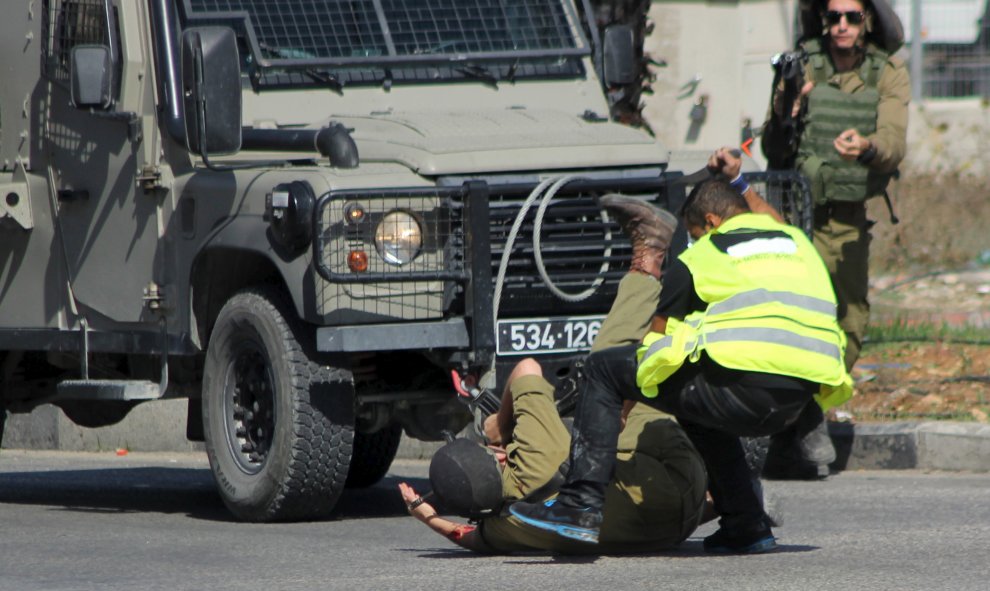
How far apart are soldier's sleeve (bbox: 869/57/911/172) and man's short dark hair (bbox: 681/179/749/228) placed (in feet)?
9.68

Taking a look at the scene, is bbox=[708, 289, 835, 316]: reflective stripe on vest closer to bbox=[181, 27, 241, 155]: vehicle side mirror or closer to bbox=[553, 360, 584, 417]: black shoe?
bbox=[553, 360, 584, 417]: black shoe

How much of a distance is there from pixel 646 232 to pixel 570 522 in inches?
48.8

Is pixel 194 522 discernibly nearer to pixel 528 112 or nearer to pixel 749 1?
pixel 528 112

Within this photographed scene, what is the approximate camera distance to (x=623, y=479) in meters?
6.10

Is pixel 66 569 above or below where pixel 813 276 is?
below

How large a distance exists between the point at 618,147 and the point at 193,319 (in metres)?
1.83

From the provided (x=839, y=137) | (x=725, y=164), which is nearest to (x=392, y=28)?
(x=725, y=164)

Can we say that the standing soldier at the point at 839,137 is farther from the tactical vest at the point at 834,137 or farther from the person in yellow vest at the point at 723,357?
the person in yellow vest at the point at 723,357

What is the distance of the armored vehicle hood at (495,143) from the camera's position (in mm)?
7297

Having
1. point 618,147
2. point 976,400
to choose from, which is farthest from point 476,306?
point 976,400

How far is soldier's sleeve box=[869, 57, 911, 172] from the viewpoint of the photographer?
29.0ft

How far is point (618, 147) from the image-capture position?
7.51 m

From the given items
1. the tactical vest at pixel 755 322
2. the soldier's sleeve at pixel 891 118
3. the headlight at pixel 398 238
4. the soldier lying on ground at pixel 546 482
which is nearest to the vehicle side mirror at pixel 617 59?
the soldier's sleeve at pixel 891 118

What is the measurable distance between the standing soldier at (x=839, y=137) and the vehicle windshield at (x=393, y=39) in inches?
45.6
